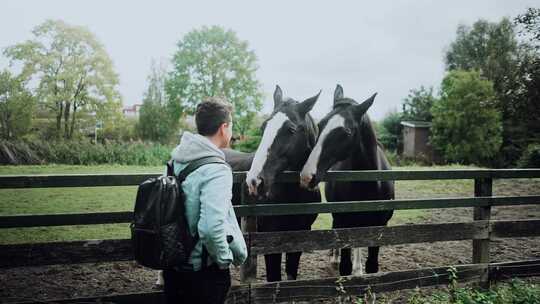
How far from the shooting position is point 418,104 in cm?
5162

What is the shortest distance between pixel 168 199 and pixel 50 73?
3924 centimetres

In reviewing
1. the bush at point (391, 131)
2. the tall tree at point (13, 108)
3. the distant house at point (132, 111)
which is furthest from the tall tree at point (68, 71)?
the bush at point (391, 131)

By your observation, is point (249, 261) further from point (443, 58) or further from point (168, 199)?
point (443, 58)

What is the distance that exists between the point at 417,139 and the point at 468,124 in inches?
250

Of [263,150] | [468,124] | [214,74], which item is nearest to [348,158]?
[263,150]

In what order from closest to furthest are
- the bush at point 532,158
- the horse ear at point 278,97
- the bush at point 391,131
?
the horse ear at point 278,97
the bush at point 532,158
the bush at point 391,131

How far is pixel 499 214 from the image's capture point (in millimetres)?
10984

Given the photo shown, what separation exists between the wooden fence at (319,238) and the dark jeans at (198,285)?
104 cm

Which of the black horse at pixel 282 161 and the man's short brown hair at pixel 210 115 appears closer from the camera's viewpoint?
the man's short brown hair at pixel 210 115

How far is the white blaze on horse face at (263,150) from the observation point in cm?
356

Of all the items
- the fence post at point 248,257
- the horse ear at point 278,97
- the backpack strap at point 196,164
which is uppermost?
the horse ear at point 278,97

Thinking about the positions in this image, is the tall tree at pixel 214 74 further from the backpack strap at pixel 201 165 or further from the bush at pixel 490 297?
the backpack strap at pixel 201 165

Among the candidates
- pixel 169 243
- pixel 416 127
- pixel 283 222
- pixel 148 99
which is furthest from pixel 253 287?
pixel 416 127

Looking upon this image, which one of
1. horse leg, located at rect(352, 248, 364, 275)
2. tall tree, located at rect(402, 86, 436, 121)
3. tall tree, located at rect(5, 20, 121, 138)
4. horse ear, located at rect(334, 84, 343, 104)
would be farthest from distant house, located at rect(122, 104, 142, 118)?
horse leg, located at rect(352, 248, 364, 275)
